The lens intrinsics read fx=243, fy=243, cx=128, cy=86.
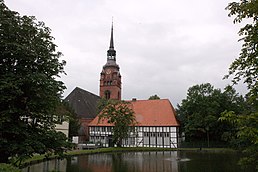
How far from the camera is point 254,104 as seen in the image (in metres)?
4.78

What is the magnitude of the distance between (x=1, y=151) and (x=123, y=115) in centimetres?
2339

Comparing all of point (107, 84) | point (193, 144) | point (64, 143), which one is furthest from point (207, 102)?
point (64, 143)

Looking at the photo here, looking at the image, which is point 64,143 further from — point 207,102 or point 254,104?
point 207,102

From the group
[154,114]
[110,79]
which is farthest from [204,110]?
[110,79]

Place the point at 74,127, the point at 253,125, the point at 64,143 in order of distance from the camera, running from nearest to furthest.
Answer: the point at 253,125, the point at 64,143, the point at 74,127

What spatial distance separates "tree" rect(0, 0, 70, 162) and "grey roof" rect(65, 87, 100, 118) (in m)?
32.6

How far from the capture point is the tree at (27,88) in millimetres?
8461

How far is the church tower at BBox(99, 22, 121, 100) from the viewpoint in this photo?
2120 inches

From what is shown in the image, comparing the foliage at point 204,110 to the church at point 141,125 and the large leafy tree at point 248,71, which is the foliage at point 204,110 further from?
the large leafy tree at point 248,71

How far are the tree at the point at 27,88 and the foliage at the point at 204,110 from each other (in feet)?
91.7

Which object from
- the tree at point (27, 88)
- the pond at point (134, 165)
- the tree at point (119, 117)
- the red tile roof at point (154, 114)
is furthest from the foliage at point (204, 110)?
the tree at point (27, 88)

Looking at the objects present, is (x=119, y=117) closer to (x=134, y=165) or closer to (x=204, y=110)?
(x=204, y=110)

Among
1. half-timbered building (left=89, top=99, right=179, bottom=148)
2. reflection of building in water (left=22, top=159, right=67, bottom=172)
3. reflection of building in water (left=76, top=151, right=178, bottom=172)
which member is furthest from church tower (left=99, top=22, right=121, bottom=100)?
reflection of building in water (left=22, top=159, right=67, bottom=172)

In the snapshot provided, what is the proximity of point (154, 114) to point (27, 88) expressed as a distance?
30.4m
